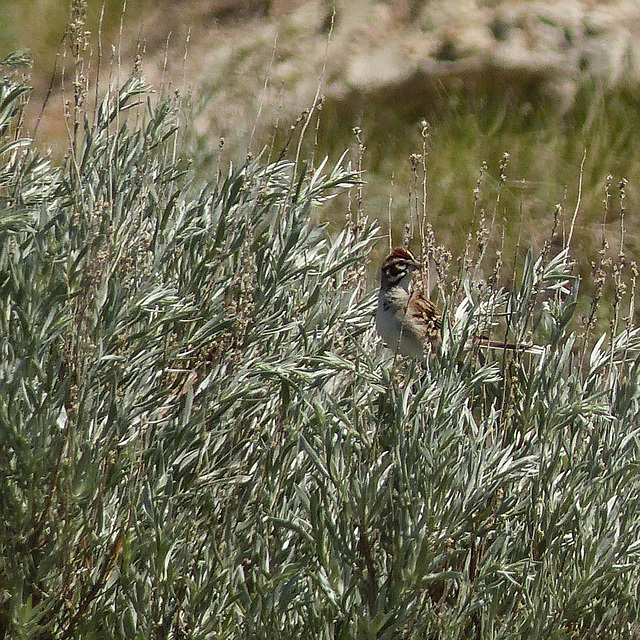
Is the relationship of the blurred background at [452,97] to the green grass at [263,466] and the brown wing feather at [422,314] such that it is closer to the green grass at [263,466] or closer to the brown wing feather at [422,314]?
the brown wing feather at [422,314]

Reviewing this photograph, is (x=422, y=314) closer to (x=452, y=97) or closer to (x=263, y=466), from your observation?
(x=263, y=466)

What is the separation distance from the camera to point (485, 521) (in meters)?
3.00

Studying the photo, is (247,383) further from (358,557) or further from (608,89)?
(608,89)

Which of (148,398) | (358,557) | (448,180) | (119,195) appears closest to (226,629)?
(358,557)

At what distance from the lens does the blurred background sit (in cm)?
690

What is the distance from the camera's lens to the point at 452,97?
7.66 meters

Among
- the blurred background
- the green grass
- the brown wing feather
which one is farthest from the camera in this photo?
the blurred background

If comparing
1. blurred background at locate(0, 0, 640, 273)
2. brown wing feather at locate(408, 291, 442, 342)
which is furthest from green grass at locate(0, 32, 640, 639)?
blurred background at locate(0, 0, 640, 273)

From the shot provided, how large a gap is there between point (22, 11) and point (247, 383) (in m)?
7.08

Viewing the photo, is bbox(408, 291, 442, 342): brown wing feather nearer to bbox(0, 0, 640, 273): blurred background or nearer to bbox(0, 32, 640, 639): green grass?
bbox(0, 32, 640, 639): green grass

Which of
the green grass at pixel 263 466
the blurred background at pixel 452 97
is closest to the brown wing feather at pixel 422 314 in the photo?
the green grass at pixel 263 466

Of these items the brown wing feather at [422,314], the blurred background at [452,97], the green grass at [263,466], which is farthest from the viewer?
the blurred background at [452,97]

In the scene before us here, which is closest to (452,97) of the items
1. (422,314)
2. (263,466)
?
(422,314)

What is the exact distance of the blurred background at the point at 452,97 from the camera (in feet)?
22.6
